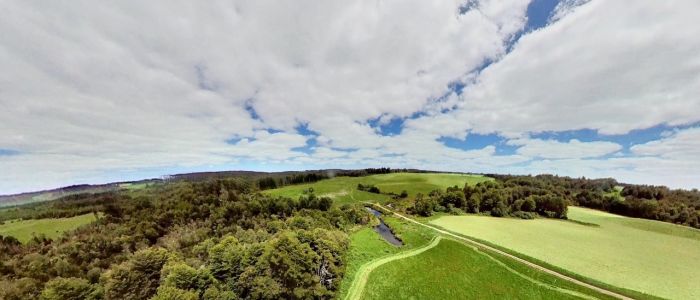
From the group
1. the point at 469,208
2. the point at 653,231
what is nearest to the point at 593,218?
the point at 653,231

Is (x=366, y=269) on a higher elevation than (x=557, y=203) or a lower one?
lower

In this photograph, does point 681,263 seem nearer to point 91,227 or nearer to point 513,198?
point 513,198

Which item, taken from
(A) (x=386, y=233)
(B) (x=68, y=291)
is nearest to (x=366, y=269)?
(A) (x=386, y=233)

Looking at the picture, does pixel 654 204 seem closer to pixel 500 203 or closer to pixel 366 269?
pixel 500 203

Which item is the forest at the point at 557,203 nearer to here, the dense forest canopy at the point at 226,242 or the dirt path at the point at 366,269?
the dense forest canopy at the point at 226,242

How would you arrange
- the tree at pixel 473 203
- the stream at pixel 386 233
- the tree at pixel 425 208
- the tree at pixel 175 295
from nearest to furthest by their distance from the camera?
the tree at pixel 175 295 < the stream at pixel 386 233 < the tree at pixel 425 208 < the tree at pixel 473 203

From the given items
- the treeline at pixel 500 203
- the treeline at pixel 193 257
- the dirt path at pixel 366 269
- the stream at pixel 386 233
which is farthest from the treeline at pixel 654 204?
the treeline at pixel 193 257
